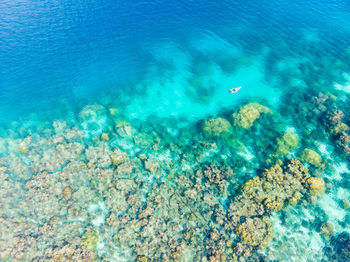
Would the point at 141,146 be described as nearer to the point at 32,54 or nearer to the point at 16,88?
the point at 16,88

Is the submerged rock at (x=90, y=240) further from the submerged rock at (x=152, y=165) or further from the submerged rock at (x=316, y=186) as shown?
the submerged rock at (x=316, y=186)

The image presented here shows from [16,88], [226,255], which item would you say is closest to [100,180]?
[226,255]

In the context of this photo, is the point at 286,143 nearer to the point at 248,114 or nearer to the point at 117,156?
the point at 248,114

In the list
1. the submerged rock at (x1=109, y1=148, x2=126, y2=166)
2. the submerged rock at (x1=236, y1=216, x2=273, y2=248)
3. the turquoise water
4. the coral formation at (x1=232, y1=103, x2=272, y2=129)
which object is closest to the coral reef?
the submerged rock at (x1=236, y1=216, x2=273, y2=248)

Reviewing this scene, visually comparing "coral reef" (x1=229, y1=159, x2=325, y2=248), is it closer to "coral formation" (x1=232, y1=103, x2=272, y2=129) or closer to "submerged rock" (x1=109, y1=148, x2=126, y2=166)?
"coral formation" (x1=232, y1=103, x2=272, y2=129)

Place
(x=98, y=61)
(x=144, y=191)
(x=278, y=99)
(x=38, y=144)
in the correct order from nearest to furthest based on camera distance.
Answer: (x=144, y=191), (x=38, y=144), (x=278, y=99), (x=98, y=61)
